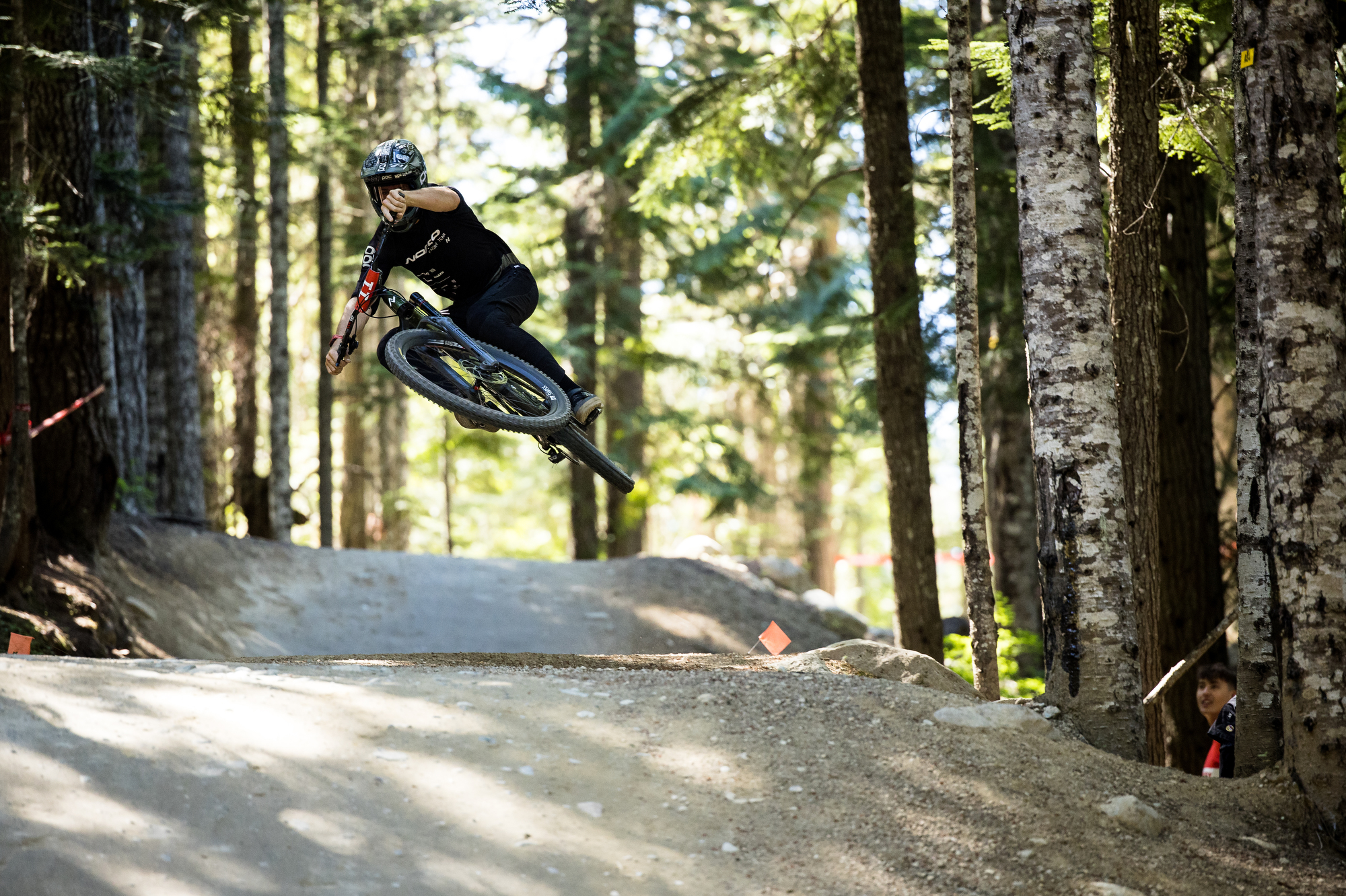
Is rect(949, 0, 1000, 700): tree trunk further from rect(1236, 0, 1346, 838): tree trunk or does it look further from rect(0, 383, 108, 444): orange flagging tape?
rect(0, 383, 108, 444): orange flagging tape

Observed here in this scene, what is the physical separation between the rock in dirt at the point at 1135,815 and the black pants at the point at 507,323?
3816 mm

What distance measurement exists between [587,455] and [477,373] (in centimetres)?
85

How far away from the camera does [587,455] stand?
6863 mm

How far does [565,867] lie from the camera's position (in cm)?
394

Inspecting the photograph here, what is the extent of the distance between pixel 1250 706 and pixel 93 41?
1109 centimetres

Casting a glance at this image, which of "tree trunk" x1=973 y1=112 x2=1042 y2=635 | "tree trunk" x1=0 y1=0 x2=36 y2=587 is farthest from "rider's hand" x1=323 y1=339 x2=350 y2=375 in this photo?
"tree trunk" x1=973 y1=112 x2=1042 y2=635

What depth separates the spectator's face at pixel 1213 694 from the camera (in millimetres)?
7020

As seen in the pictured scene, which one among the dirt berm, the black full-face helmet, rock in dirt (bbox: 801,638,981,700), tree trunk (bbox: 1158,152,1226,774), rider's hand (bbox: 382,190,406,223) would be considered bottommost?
the dirt berm

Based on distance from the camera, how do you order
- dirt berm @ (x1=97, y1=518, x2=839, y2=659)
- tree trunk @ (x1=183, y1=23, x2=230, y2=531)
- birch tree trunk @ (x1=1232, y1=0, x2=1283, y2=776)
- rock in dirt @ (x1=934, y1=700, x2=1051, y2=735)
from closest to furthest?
rock in dirt @ (x1=934, y1=700, x2=1051, y2=735) < birch tree trunk @ (x1=1232, y1=0, x2=1283, y2=776) < dirt berm @ (x1=97, y1=518, x2=839, y2=659) < tree trunk @ (x1=183, y1=23, x2=230, y2=531)

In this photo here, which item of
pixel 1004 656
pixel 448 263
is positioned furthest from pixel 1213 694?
pixel 448 263

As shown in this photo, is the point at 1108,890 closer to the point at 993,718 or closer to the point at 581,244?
the point at 993,718

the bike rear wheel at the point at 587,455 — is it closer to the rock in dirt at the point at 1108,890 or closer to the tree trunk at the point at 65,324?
the rock in dirt at the point at 1108,890

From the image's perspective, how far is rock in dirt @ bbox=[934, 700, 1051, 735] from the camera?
5.23 m

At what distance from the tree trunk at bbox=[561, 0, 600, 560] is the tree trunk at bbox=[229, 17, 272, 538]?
4761 mm
